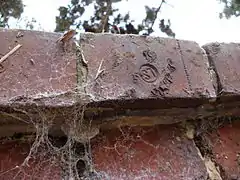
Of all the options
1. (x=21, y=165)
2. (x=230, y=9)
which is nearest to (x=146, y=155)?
(x=21, y=165)

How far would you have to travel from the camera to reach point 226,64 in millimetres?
854

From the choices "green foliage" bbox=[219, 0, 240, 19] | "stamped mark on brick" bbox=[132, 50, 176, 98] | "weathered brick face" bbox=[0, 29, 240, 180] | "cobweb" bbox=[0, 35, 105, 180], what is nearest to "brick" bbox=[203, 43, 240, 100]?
"weathered brick face" bbox=[0, 29, 240, 180]

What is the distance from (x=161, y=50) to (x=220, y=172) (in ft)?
0.93

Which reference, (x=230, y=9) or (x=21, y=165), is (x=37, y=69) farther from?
(x=230, y=9)

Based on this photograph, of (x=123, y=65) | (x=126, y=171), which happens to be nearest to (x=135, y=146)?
(x=126, y=171)

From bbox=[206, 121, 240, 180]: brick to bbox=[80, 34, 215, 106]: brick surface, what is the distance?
0.12 meters

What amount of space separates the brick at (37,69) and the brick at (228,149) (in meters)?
0.35

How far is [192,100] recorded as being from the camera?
0.79m

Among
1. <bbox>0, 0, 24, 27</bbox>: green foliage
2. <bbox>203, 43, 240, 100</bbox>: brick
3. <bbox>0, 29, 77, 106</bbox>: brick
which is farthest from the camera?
<bbox>0, 0, 24, 27</bbox>: green foliage

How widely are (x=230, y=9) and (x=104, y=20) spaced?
478mm

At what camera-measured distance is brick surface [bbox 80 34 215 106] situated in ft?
2.40

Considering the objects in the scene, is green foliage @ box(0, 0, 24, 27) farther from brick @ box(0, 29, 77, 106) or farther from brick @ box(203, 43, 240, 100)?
brick @ box(203, 43, 240, 100)

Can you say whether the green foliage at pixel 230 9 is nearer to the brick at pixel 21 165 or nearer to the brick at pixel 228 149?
the brick at pixel 228 149

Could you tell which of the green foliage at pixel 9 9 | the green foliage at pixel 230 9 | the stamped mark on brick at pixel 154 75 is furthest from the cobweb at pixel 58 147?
the green foliage at pixel 230 9
